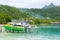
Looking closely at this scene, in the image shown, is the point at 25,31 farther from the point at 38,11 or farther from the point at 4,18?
the point at 38,11

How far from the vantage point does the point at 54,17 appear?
143250 millimetres

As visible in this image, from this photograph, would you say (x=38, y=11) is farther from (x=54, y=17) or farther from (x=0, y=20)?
(x=0, y=20)

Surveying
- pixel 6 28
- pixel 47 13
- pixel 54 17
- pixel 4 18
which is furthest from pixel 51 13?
pixel 6 28

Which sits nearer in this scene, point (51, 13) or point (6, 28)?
point (6, 28)

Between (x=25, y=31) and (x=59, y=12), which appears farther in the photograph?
(x=59, y=12)

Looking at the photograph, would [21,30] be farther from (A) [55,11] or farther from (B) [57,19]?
(A) [55,11]

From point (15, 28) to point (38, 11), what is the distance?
12466 centimetres

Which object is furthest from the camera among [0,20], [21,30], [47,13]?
[47,13]

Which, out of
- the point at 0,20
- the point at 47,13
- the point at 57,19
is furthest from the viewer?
the point at 47,13

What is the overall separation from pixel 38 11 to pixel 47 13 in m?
8.85

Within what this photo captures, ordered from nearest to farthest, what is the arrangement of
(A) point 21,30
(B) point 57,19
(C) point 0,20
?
(A) point 21,30, (C) point 0,20, (B) point 57,19

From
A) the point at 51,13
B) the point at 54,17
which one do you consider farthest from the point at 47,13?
the point at 54,17

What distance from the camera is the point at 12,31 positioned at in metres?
38.2

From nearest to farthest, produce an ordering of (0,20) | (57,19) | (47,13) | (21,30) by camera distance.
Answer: (21,30) → (0,20) → (57,19) → (47,13)
